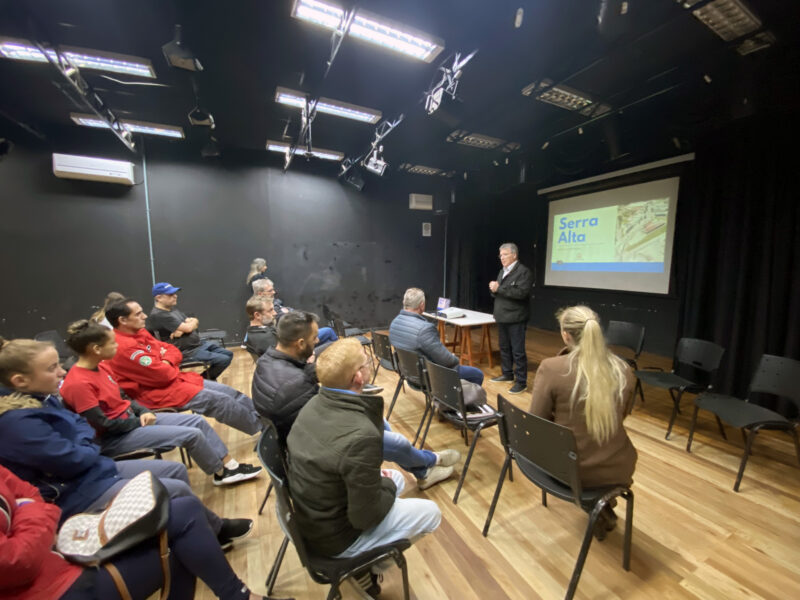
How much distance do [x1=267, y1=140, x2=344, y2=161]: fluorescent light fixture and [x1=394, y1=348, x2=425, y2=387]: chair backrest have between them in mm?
3873

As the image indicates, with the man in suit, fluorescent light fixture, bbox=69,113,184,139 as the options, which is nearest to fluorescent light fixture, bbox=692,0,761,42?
the man in suit

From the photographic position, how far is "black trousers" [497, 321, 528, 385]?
345 cm

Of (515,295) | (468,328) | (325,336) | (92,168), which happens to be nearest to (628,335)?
(515,295)

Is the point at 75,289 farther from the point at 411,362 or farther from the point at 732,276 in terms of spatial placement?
the point at 732,276

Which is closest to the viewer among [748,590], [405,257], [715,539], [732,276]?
[748,590]

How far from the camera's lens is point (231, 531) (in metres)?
1.54

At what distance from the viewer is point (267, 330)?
2738mm

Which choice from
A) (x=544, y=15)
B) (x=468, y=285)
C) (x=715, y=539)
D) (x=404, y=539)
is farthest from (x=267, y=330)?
(x=468, y=285)

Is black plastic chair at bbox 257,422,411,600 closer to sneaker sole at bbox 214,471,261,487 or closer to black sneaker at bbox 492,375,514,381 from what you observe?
sneaker sole at bbox 214,471,261,487

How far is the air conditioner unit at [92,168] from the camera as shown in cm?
411

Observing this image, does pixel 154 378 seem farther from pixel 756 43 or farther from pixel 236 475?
pixel 756 43

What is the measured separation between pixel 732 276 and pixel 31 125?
27.4 ft

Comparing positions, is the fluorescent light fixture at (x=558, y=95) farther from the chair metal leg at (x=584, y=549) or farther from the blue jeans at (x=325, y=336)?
the chair metal leg at (x=584, y=549)

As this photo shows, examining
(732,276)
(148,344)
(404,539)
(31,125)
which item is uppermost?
(31,125)
